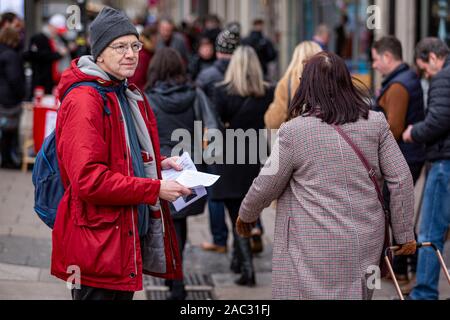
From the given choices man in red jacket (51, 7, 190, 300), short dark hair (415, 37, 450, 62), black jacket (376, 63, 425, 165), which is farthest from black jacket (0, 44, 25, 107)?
man in red jacket (51, 7, 190, 300)

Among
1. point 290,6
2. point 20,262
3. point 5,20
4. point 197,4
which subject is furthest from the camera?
point 197,4

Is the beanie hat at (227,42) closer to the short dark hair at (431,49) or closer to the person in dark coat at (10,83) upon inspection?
the short dark hair at (431,49)

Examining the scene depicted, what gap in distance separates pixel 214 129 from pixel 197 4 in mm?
28568

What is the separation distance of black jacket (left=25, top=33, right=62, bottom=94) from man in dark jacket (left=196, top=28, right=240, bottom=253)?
4498 millimetres

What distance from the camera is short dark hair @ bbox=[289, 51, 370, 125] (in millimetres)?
4297

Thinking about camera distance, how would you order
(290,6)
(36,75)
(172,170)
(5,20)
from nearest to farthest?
(172,170), (5,20), (36,75), (290,6)

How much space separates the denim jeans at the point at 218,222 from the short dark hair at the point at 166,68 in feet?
5.85

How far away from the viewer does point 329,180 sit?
426cm

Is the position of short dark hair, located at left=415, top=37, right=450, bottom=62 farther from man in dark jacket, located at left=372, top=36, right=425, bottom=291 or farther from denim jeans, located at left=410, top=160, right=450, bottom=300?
denim jeans, located at left=410, top=160, right=450, bottom=300

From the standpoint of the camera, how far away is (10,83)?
12.3 meters

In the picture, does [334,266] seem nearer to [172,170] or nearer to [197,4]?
[172,170]

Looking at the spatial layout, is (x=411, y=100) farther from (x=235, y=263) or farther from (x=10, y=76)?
(x=10, y=76)

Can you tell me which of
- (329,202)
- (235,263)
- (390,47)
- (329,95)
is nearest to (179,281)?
(235,263)

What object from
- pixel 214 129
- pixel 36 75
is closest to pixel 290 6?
pixel 36 75
